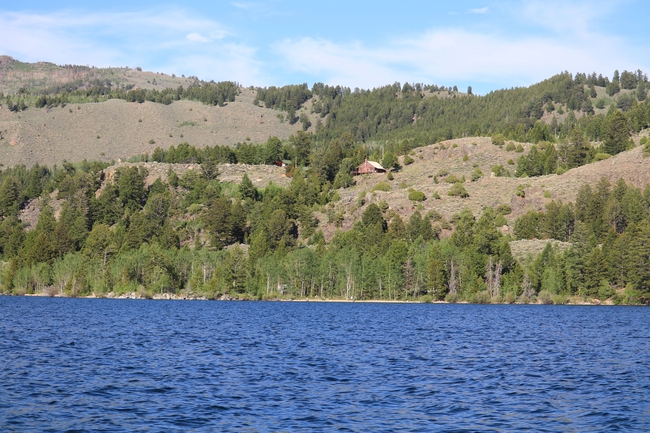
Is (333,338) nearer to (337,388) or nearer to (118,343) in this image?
(118,343)

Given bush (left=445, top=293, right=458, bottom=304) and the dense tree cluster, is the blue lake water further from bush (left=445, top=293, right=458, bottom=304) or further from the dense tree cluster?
bush (left=445, top=293, right=458, bottom=304)

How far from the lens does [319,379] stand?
4188 centimetres

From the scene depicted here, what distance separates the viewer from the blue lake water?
103 ft

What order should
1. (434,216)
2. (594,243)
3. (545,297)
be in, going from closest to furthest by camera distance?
(545,297)
(594,243)
(434,216)

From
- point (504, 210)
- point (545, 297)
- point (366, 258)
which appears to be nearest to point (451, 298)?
point (545, 297)

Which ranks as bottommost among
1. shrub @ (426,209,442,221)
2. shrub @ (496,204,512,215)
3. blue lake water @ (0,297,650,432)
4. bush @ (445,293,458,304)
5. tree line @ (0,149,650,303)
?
bush @ (445,293,458,304)

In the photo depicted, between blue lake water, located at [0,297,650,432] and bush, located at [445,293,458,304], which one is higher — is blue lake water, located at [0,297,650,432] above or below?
above

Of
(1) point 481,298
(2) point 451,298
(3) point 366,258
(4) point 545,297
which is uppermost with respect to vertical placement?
(3) point 366,258

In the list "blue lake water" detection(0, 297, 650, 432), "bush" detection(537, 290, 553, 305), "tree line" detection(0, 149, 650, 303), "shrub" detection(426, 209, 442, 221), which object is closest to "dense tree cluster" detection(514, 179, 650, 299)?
"tree line" detection(0, 149, 650, 303)

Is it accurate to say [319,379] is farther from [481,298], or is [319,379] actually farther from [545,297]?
[545,297]

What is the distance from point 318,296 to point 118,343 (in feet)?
346

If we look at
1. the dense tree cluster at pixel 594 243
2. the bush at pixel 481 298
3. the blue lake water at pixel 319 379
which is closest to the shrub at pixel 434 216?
the dense tree cluster at pixel 594 243

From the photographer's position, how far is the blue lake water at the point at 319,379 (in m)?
31.5

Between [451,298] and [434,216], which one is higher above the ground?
[434,216]
